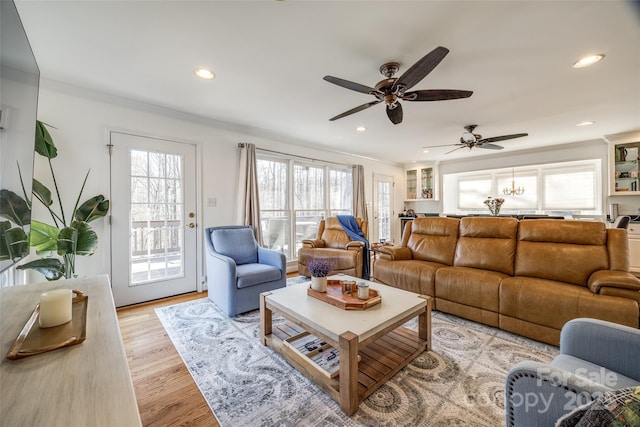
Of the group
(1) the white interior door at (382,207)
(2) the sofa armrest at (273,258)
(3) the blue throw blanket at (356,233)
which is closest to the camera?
(2) the sofa armrest at (273,258)

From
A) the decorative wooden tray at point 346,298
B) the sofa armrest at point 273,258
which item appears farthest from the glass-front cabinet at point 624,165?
the sofa armrest at point 273,258

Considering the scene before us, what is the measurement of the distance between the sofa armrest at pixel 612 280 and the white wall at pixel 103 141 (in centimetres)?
399

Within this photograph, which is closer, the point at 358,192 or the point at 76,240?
the point at 76,240

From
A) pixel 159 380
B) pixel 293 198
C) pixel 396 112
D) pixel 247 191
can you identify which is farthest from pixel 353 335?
pixel 293 198

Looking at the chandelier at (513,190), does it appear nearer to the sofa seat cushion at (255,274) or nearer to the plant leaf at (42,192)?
the sofa seat cushion at (255,274)

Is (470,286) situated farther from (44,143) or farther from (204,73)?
(44,143)

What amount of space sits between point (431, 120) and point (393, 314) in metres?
3.01

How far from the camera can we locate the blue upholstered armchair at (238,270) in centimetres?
267

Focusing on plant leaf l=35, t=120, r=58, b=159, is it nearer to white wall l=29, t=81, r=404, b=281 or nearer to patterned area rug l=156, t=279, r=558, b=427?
white wall l=29, t=81, r=404, b=281

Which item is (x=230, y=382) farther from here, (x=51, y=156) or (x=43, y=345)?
(x=51, y=156)

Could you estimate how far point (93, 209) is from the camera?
262 centimetres

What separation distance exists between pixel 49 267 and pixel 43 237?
306 mm

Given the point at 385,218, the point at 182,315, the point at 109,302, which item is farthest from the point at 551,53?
the point at 385,218

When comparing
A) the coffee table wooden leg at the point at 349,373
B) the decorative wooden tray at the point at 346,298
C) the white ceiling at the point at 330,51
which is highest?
the white ceiling at the point at 330,51
